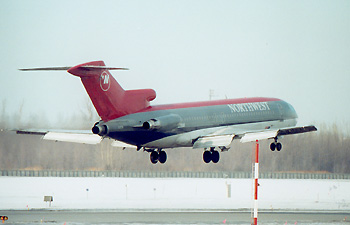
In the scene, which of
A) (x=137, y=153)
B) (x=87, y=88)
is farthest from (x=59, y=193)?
(x=87, y=88)

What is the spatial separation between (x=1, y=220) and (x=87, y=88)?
1555cm

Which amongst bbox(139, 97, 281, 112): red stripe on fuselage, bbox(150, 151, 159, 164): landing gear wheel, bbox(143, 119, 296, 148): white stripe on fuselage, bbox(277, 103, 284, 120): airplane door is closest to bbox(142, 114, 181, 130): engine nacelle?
bbox(139, 97, 281, 112): red stripe on fuselage

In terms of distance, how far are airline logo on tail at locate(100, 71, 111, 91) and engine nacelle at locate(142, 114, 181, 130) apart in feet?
15.9

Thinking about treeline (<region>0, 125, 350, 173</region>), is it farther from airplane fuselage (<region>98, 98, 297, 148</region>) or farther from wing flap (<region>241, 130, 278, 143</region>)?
wing flap (<region>241, 130, 278, 143</region>)

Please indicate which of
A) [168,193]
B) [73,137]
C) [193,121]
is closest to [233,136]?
[193,121]

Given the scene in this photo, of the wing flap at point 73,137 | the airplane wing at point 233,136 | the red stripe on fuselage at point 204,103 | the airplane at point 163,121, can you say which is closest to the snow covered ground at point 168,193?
the airplane at point 163,121

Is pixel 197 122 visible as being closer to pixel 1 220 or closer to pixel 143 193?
pixel 1 220

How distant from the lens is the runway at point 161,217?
79.9 meters

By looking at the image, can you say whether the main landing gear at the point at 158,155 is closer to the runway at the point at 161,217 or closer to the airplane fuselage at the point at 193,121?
the airplane fuselage at the point at 193,121

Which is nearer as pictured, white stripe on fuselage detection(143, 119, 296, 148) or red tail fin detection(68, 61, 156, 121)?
red tail fin detection(68, 61, 156, 121)

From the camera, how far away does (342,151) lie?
128000 millimetres

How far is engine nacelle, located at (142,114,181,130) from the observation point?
254ft

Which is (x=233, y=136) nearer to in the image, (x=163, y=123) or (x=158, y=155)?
(x=158, y=155)

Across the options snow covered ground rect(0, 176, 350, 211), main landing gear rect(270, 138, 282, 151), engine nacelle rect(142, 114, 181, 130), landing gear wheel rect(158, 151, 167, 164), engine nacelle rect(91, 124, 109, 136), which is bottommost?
snow covered ground rect(0, 176, 350, 211)
